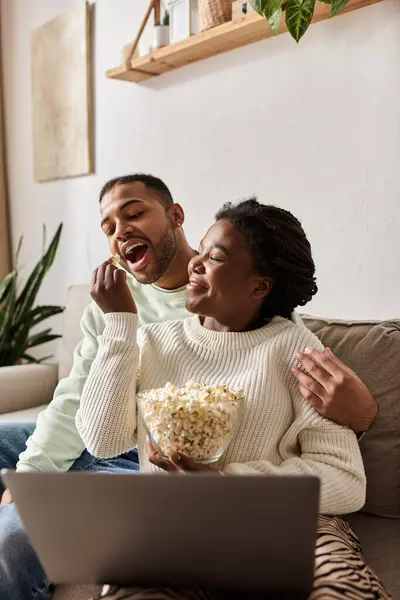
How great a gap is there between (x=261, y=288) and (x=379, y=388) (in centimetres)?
32

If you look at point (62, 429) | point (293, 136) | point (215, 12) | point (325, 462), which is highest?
point (215, 12)

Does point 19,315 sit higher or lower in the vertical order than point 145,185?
lower

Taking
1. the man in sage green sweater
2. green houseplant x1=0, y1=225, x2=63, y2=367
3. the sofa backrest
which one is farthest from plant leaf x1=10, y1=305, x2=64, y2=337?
the sofa backrest

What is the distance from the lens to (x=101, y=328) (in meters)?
1.67

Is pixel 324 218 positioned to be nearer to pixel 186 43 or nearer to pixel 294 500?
pixel 186 43

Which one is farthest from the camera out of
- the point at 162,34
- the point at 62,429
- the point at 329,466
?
the point at 162,34

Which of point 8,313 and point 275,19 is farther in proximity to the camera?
point 8,313

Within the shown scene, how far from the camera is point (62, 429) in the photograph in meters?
1.56

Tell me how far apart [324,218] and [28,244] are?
1.92 meters

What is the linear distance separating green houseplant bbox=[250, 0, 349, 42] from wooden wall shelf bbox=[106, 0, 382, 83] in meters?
0.20

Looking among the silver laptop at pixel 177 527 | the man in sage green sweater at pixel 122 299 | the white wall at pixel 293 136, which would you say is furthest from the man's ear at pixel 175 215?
the silver laptop at pixel 177 527

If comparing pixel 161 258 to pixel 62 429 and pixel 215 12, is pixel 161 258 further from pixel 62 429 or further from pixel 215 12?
pixel 215 12

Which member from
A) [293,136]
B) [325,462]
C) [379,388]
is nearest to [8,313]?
[293,136]

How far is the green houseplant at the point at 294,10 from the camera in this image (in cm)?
161
